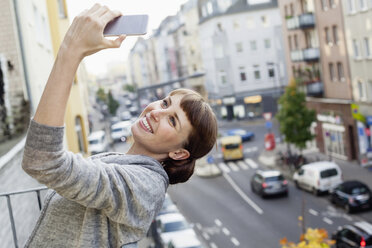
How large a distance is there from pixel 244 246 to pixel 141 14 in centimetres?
1989

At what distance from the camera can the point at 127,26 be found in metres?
2.15

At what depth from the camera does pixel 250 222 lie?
25141 millimetres

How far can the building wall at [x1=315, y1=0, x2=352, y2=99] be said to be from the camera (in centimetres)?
3562

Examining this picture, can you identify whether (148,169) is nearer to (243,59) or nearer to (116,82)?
(243,59)

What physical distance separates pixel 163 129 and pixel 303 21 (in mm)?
38663

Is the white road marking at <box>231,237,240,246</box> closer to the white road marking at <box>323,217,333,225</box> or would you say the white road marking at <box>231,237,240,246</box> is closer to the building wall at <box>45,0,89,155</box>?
the white road marking at <box>323,217,333,225</box>

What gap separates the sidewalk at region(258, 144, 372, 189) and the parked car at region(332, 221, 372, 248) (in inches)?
366

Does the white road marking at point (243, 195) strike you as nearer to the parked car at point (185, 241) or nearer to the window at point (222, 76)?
the parked car at point (185, 241)

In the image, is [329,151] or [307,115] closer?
[307,115]

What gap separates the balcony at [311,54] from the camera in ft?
130

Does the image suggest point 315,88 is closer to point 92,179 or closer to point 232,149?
point 232,149

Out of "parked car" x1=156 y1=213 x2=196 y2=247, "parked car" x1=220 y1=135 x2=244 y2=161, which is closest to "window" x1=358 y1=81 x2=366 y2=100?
"parked car" x1=220 y1=135 x2=244 y2=161

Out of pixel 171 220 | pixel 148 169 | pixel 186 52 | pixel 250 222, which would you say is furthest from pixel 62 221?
pixel 186 52

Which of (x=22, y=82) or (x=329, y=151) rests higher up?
(x=22, y=82)
